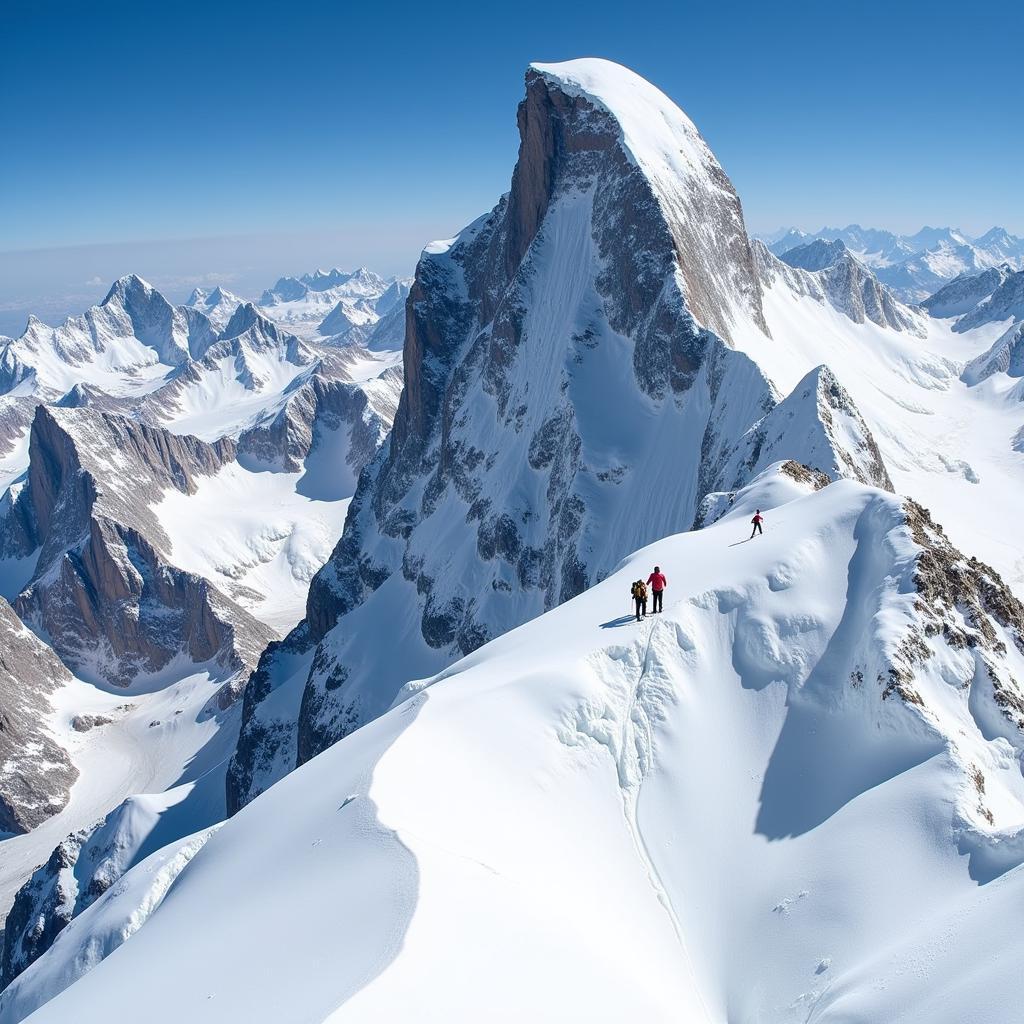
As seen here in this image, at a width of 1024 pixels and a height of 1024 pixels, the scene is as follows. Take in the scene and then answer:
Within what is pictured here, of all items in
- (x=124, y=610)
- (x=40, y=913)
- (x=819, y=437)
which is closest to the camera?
(x=819, y=437)

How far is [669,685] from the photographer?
20.2 meters

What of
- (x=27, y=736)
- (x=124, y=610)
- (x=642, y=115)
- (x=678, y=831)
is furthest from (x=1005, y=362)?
(x=27, y=736)

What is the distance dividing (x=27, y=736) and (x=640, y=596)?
142008 millimetres

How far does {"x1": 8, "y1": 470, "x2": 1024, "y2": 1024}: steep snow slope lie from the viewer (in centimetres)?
1198

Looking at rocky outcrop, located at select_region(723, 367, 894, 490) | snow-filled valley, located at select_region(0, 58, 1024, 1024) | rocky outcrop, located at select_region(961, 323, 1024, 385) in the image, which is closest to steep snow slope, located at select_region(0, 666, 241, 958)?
snow-filled valley, located at select_region(0, 58, 1024, 1024)

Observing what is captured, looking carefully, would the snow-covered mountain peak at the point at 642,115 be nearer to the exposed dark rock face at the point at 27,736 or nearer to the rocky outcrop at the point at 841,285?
the rocky outcrop at the point at 841,285

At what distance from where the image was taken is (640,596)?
21.9 m

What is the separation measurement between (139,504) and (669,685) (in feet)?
680

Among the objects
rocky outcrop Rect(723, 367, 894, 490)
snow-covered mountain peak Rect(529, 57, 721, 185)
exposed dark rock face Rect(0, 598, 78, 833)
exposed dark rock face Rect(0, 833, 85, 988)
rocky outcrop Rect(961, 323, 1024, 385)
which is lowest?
exposed dark rock face Rect(0, 833, 85, 988)

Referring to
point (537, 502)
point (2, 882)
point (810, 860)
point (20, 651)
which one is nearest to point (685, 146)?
point (537, 502)

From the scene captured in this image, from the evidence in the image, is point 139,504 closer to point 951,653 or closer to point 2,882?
point 2,882

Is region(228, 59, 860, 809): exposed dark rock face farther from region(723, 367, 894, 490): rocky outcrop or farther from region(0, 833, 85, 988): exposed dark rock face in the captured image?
region(0, 833, 85, 988): exposed dark rock face

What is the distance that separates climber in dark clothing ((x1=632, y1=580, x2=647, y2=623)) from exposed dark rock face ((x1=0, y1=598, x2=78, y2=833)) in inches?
5123

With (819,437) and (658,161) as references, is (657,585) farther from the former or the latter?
(658,161)
